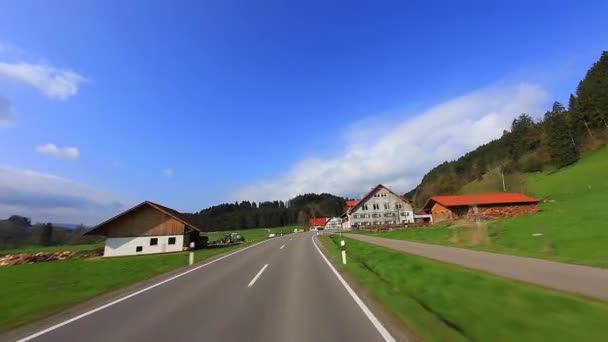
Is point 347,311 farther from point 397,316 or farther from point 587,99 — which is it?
point 587,99

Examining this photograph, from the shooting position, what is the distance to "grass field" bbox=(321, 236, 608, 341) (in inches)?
202

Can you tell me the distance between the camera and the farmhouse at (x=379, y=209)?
83812mm

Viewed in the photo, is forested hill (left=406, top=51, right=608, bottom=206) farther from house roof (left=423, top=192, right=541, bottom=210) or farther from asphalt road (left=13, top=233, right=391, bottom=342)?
asphalt road (left=13, top=233, right=391, bottom=342)

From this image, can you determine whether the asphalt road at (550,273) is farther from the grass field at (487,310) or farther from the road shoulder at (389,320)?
the road shoulder at (389,320)

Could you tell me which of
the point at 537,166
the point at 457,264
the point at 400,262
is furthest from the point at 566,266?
the point at 537,166

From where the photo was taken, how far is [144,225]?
42.6m

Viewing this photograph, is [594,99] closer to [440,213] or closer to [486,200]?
[486,200]

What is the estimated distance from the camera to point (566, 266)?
→ 34.3ft

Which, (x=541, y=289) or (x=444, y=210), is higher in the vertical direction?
(x=444, y=210)

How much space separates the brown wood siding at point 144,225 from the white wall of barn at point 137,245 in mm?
643

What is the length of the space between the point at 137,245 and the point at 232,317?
40973 millimetres

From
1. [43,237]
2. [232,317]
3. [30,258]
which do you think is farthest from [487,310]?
[43,237]

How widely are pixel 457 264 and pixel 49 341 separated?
1217cm

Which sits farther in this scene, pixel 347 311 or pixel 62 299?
pixel 62 299
